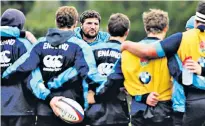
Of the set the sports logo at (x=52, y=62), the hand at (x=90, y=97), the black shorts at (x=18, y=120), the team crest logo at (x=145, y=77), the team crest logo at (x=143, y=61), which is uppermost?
the team crest logo at (x=143, y=61)

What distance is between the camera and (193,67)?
7531 mm

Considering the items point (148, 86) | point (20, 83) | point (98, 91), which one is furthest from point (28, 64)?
point (148, 86)

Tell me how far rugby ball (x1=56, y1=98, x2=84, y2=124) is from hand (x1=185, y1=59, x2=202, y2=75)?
1345 mm

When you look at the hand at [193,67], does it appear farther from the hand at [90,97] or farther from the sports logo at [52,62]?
the sports logo at [52,62]

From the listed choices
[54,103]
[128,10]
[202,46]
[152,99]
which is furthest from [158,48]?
[128,10]

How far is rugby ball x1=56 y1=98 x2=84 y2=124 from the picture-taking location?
7809mm

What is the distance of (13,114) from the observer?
27.2ft

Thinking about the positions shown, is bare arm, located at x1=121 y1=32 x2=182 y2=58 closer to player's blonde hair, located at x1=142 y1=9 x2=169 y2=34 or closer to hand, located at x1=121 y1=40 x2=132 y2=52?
hand, located at x1=121 y1=40 x2=132 y2=52

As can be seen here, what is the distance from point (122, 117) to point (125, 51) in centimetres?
84

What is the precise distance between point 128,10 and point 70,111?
4716 centimetres

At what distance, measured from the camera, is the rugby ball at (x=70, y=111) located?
7809mm

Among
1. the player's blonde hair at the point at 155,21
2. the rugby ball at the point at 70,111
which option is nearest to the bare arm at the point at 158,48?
the player's blonde hair at the point at 155,21

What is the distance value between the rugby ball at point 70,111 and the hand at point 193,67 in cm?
134

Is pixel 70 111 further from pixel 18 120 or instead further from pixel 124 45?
pixel 124 45
